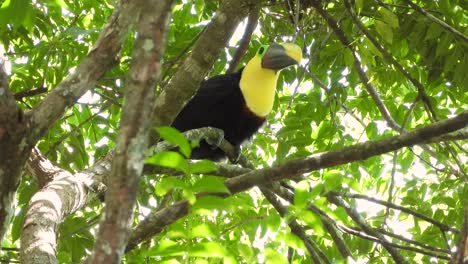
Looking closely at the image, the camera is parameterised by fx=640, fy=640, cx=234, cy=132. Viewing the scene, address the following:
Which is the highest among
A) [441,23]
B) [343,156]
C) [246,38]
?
[246,38]

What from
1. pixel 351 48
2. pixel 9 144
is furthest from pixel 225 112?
pixel 9 144

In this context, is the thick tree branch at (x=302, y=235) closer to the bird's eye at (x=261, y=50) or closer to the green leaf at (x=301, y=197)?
the green leaf at (x=301, y=197)

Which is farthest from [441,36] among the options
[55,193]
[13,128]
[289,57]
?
[13,128]

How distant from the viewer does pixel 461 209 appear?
11.8ft

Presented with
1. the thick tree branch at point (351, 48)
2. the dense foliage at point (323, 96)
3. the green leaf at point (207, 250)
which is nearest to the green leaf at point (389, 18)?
the dense foliage at point (323, 96)

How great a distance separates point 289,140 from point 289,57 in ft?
1.65

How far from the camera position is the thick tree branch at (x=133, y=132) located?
132 cm

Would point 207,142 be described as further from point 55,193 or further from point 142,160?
point 142,160

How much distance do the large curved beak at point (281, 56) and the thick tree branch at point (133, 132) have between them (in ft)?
7.42

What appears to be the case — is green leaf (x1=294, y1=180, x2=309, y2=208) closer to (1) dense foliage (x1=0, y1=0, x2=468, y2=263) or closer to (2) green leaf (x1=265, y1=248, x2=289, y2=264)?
(2) green leaf (x1=265, y1=248, x2=289, y2=264)

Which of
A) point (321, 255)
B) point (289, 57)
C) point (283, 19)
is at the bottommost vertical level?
point (321, 255)

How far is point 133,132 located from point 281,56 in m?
2.62

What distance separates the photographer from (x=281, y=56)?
12.8 feet

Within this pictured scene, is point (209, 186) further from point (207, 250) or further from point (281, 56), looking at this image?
point (281, 56)
